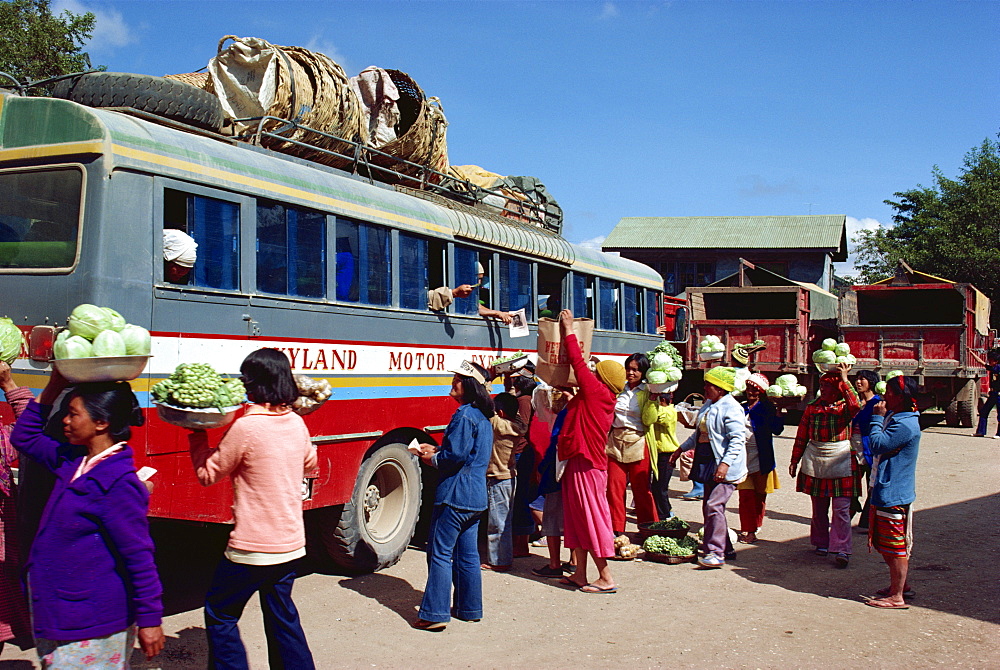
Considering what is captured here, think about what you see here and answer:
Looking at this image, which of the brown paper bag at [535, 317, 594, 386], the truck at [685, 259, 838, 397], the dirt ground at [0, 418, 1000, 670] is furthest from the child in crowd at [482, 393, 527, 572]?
the truck at [685, 259, 838, 397]

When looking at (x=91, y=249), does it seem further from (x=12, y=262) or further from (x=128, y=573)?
(x=128, y=573)

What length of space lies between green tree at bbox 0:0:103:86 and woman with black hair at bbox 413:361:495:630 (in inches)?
678

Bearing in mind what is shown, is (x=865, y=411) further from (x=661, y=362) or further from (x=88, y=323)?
(x=88, y=323)

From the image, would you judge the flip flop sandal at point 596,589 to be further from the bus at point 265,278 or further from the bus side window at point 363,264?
the bus side window at point 363,264

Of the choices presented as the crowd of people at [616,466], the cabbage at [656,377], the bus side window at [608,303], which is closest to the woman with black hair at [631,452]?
the crowd of people at [616,466]

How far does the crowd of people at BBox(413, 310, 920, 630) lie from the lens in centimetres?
601

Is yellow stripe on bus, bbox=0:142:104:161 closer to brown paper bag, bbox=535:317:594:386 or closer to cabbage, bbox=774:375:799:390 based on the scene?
brown paper bag, bbox=535:317:594:386

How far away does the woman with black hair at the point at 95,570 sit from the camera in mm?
3229

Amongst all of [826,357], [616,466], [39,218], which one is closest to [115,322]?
[39,218]

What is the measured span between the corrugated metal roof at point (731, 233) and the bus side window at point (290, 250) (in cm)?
3063

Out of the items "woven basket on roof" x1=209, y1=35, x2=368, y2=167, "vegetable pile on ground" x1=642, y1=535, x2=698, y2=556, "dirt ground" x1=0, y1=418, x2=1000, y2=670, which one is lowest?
"dirt ground" x1=0, y1=418, x2=1000, y2=670

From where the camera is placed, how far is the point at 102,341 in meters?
3.79

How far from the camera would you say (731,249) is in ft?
117

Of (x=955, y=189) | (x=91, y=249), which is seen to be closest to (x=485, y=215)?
(x=91, y=249)
